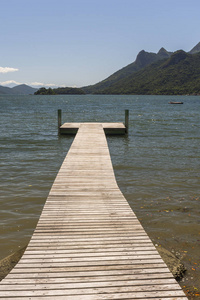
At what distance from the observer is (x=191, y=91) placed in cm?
17150

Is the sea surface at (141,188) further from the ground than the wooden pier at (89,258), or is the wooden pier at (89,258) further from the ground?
the wooden pier at (89,258)

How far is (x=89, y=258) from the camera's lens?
4.04m

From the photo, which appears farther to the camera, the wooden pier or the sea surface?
the sea surface

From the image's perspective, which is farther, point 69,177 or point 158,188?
point 158,188

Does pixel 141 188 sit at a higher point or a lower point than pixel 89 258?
lower

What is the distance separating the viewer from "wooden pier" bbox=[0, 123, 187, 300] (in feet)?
10.9

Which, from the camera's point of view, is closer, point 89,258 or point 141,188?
point 89,258

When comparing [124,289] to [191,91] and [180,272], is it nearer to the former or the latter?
[180,272]

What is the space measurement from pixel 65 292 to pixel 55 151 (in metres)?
12.8

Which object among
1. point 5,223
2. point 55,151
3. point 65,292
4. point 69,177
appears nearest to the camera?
point 65,292

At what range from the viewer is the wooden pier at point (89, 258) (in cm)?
333

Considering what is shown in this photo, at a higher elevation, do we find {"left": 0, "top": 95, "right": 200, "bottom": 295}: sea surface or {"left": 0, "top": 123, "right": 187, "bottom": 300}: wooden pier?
{"left": 0, "top": 123, "right": 187, "bottom": 300}: wooden pier

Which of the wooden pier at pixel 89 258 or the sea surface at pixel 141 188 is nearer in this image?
the wooden pier at pixel 89 258

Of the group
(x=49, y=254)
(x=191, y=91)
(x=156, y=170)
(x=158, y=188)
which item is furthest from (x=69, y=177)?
(x=191, y=91)
